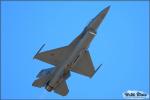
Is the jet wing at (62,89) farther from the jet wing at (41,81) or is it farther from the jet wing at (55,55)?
the jet wing at (55,55)

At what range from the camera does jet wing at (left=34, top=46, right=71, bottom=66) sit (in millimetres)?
36625

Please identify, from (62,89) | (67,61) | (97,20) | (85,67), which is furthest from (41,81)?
(97,20)

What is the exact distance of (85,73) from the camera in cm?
3862

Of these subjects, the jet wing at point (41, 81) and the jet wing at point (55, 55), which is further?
the jet wing at point (55, 55)

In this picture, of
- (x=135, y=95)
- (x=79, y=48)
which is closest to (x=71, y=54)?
(x=79, y=48)

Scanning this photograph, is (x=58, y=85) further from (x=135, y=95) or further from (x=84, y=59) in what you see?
(x=135, y=95)

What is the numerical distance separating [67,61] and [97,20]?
4.27m

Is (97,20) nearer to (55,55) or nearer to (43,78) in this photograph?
(55,55)

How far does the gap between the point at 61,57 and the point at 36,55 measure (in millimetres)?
2222

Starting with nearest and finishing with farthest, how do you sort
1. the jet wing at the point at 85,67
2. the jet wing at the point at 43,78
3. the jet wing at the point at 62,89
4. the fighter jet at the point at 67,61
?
the fighter jet at the point at 67,61 < the jet wing at the point at 43,78 < the jet wing at the point at 62,89 < the jet wing at the point at 85,67

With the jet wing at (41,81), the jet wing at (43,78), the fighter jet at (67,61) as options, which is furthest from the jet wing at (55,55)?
the jet wing at (41,81)

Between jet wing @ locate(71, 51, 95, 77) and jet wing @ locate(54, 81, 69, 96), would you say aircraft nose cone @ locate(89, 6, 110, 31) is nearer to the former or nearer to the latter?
jet wing @ locate(71, 51, 95, 77)

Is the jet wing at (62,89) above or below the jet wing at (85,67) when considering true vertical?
below

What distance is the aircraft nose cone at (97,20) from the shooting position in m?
35.2
